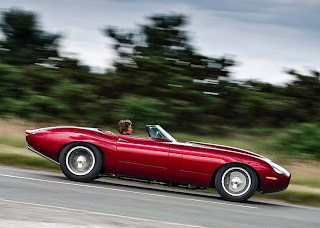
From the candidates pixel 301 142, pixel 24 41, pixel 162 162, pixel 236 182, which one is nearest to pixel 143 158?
pixel 162 162

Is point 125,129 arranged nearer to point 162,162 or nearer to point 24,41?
point 162,162

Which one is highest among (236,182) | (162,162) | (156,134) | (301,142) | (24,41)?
(24,41)

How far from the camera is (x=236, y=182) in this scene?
8.32 meters

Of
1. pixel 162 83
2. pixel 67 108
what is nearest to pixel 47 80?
pixel 67 108

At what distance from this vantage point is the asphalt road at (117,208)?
5.47 meters

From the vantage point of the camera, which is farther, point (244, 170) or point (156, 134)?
point (156, 134)

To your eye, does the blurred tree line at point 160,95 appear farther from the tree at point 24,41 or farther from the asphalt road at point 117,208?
the asphalt road at point 117,208

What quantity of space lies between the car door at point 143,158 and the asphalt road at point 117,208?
0.32 metres

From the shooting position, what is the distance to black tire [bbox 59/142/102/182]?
8.51 m

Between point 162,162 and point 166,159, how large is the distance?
0.08 m

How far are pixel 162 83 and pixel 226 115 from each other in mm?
3454

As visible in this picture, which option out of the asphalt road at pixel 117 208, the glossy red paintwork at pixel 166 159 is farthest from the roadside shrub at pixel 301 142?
the glossy red paintwork at pixel 166 159

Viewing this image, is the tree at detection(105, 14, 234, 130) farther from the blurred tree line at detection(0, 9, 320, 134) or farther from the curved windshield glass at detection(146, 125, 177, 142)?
the curved windshield glass at detection(146, 125, 177, 142)

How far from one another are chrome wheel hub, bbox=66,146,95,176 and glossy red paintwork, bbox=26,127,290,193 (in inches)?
6.8
